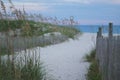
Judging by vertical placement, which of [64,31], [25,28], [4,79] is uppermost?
[25,28]

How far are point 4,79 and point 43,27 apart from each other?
14.9 metres

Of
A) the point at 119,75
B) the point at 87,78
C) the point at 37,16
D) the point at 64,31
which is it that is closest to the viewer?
the point at 119,75

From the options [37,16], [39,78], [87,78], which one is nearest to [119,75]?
[39,78]

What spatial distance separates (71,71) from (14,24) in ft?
26.3

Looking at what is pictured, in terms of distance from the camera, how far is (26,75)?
7.19m

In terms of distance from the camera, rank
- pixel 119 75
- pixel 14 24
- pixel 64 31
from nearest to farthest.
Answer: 1. pixel 119 75
2. pixel 14 24
3. pixel 64 31

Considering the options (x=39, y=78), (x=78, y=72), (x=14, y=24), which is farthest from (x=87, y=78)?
(x=14, y=24)

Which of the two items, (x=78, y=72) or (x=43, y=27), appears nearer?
(x=78, y=72)

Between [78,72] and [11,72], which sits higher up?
[11,72]

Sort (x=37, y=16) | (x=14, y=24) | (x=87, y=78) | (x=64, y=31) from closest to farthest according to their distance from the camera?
(x=87, y=78) → (x=14, y=24) → (x=37, y=16) → (x=64, y=31)

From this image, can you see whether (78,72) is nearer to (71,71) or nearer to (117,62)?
(71,71)

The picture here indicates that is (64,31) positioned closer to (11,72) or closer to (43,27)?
(43,27)

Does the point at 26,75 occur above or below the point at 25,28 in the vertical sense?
below

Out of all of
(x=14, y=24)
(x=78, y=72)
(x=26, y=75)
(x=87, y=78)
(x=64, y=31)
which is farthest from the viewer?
(x=64, y=31)
